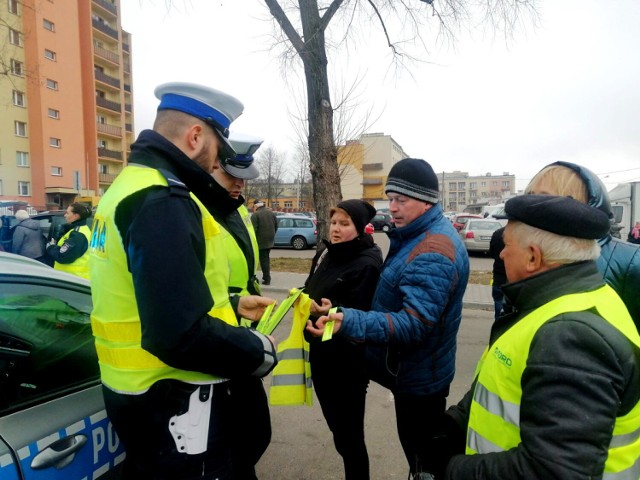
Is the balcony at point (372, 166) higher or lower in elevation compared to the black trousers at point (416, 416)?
higher

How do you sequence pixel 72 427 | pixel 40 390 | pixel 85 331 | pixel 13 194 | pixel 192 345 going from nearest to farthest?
pixel 192 345, pixel 72 427, pixel 40 390, pixel 85 331, pixel 13 194

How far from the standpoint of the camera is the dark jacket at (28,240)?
23.2ft

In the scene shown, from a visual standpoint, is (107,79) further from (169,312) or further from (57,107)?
(169,312)

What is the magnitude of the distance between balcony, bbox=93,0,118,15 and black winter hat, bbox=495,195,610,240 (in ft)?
171

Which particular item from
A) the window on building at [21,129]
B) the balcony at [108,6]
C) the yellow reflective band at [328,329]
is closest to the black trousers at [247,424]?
the yellow reflective band at [328,329]

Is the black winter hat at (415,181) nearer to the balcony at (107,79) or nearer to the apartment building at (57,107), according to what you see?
the apartment building at (57,107)

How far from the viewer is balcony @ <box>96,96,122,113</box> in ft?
142

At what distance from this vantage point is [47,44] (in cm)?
3419

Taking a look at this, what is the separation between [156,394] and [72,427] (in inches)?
19.3

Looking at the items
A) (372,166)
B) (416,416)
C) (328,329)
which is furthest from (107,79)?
(416,416)

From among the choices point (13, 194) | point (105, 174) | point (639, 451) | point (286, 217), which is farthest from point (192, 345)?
point (105, 174)

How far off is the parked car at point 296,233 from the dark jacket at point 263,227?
897 cm

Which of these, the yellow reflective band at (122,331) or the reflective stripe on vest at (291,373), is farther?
the reflective stripe on vest at (291,373)

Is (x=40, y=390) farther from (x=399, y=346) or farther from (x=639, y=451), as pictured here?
(x=639, y=451)
